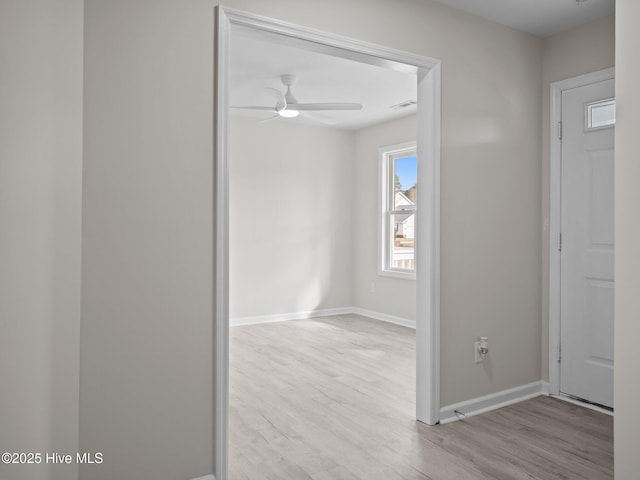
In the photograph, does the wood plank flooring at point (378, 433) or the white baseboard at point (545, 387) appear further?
the white baseboard at point (545, 387)

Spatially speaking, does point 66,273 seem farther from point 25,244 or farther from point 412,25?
point 412,25

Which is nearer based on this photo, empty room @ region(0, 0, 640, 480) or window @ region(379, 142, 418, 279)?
empty room @ region(0, 0, 640, 480)

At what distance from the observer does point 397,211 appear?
610 centimetres

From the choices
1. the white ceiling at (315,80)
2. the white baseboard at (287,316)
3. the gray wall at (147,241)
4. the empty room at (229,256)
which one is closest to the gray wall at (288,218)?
the white baseboard at (287,316)

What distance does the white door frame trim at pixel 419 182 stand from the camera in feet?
6.77

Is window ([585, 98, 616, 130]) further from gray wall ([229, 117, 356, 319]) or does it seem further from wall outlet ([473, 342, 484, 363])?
gray wall ([229, 117, 356, 319])

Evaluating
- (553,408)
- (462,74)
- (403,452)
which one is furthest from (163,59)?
(553,408)

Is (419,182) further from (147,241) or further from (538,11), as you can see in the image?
(147,241)

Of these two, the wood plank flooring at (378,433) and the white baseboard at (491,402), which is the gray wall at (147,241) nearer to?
the wood plank flooring at (378,433)

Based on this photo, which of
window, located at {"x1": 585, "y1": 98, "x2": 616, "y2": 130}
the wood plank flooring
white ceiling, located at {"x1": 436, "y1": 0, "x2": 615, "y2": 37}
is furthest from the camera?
window, located at {"x1": 585, "y1": 98, "x2": 616, "y2": 130}

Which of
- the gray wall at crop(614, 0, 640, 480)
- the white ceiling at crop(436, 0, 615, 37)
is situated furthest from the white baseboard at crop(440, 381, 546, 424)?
the white ceiling at crop(436, 0, 615, 37)

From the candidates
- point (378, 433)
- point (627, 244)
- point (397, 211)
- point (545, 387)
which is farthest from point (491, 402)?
point (397, 211)

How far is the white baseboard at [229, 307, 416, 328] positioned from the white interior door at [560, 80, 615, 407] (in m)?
2.55

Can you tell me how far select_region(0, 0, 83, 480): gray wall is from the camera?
1567 millimetres
